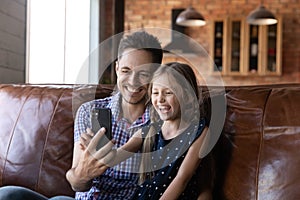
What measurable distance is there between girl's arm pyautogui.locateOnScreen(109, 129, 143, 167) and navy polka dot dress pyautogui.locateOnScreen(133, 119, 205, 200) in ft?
0.23

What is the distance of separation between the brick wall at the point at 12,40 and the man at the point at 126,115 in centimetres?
111

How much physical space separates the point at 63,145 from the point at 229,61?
14.8 ft

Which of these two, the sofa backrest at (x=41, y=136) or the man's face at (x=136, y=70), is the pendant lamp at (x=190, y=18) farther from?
the man's face at (x=136, y=70)

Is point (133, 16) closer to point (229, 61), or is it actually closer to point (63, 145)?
point (229, 61)

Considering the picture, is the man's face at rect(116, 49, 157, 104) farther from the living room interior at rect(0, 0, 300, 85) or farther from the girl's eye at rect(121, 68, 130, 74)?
the living room interior at rect(0, 0, 300, 85)

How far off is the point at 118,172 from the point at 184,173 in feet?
0.84

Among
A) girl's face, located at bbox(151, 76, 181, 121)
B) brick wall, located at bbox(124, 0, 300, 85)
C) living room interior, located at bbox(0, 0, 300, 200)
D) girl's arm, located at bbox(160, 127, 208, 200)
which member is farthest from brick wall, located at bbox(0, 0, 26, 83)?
brick wall, located at bbox(124, 0, 300, 85)

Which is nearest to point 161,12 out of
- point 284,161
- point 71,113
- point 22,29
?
point 22,29

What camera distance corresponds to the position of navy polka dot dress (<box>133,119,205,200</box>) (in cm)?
148

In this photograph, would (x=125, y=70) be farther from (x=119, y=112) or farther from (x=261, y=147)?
(x=261, y=147)

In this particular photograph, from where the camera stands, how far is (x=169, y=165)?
4.88 feet

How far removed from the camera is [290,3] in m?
6.27

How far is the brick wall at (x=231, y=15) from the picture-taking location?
6.22 meters

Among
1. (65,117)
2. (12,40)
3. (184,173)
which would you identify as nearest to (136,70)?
(184,173)
